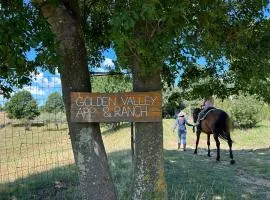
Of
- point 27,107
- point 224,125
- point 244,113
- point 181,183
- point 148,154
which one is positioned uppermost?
point 27,107

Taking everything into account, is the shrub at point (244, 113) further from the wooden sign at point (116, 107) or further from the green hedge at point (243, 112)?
the wooden sign at point (116, 107)

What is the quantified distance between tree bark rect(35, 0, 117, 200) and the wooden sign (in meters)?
0.16

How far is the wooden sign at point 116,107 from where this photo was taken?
19.3 ft

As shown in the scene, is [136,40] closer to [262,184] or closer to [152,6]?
[152,6]

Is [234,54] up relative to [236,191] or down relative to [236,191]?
up

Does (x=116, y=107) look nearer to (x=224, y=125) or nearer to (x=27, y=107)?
(x=224, y=125)

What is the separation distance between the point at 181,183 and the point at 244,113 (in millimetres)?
24113

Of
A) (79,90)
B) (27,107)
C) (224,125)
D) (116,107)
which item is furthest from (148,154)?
(27,107)

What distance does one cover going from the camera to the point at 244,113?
32469 mm

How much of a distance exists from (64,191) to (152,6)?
5467 millimetres

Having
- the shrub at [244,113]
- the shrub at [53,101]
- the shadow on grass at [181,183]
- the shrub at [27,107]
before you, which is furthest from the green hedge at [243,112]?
the shrub at [53,101]

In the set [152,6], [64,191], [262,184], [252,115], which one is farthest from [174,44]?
[252,115]

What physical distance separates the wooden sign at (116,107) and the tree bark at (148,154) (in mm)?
127

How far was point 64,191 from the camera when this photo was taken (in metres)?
8.77
